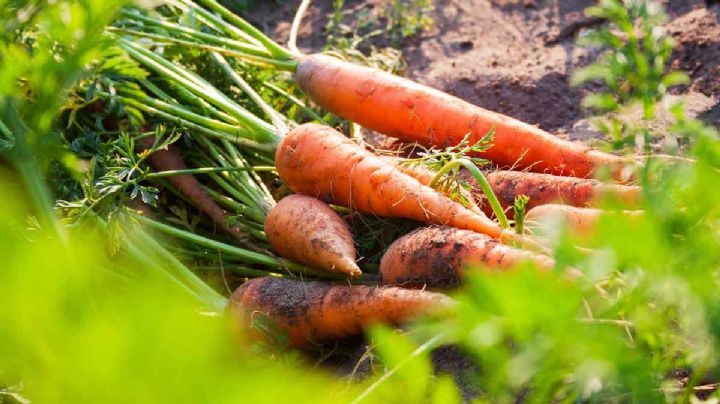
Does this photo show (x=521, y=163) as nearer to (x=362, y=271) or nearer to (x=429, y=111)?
(x=429, y=111)

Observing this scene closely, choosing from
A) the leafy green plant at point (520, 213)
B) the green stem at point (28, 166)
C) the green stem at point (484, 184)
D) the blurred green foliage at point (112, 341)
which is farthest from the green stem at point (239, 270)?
the blurred green foliage at point (112, 341)

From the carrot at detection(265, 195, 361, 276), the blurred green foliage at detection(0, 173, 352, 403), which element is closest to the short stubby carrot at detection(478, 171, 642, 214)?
the carrot at detection(265, 195, 361, 276)

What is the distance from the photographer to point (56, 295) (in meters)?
0.48

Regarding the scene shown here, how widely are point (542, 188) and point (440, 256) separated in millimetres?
379

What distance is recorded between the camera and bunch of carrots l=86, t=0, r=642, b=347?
1.70m

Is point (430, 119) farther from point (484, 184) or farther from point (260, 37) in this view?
point (260, 37)

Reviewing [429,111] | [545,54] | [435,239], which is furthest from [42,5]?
[545,54]

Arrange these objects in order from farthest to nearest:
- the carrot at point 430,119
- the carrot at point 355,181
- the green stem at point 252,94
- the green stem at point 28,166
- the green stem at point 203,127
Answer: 1. the green stem at point 252,94
2. the green stem at point 203,127
3. the carrot at point 430,119
4. the carrot at point 355,181
5. the green stem at point 28,166

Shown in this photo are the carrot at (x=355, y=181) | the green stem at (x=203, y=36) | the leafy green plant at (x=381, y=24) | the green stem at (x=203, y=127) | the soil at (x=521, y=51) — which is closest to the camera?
the carrot at (x=355, y=181)

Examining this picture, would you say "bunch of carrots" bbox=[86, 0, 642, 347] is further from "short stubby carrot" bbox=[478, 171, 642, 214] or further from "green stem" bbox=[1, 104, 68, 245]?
"green stem" bbox=[1, 104, 68, 245]

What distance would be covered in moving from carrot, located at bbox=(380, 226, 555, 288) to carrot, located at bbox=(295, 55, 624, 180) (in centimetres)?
39

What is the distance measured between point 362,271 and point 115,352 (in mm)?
1547

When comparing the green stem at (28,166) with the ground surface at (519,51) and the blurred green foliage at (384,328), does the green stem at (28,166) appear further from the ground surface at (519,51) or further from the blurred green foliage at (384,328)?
the ground surface at (519,51)

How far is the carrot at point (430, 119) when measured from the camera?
2043 millimetres
